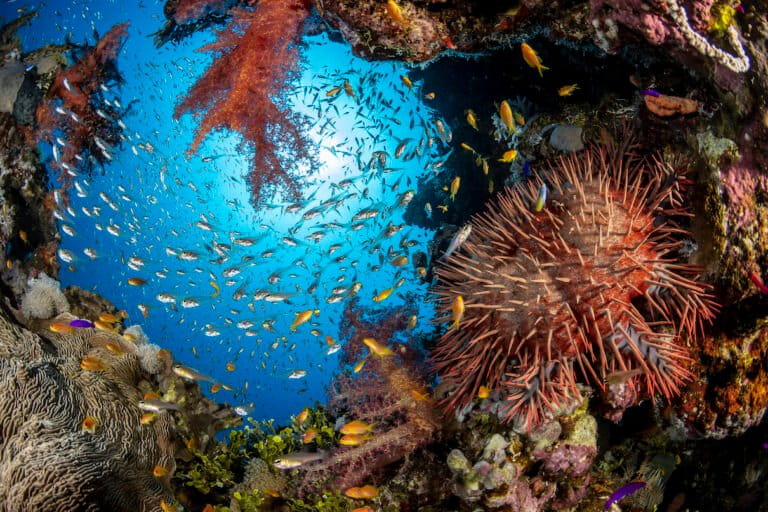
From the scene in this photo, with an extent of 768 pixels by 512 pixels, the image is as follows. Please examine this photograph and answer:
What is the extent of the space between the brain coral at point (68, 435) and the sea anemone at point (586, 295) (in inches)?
169

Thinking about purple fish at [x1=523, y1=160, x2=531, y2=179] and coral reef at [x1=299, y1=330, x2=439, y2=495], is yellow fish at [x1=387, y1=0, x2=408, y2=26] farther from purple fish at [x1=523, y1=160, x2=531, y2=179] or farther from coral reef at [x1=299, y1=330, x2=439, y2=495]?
coral reef at [x1=299, y1=330, x2=439, y2=495]

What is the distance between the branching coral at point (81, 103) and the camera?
802 centimetres

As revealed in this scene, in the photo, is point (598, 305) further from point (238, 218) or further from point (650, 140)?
point (238, 218)

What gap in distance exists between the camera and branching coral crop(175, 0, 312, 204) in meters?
5.99

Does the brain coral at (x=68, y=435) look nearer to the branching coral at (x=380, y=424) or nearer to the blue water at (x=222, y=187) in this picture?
the blue water at (x=222, y=187)

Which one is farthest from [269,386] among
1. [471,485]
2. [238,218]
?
[471,485]

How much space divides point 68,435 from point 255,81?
5.20 meters

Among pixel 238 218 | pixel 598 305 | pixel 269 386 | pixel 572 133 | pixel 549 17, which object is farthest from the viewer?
pixel 269 386

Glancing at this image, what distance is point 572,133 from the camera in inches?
196

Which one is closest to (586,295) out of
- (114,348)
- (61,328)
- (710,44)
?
(710,44)

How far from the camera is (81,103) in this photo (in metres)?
8.14

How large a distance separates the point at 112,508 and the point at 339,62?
24.7 ft

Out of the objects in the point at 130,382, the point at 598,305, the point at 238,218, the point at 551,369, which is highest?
the point at 238,218

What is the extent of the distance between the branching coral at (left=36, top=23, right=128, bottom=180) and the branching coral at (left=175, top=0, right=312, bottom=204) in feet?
11.1
